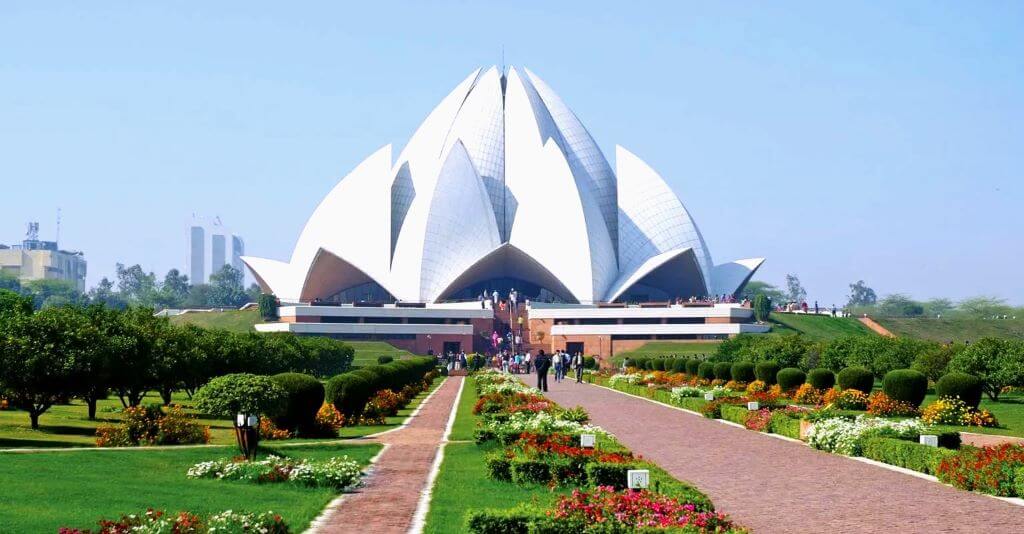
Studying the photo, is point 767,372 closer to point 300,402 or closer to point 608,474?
point 300,402

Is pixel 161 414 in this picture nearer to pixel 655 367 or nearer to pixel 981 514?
pixel 981 514

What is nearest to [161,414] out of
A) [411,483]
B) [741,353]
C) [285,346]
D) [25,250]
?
[411,483]

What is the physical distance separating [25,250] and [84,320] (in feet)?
593

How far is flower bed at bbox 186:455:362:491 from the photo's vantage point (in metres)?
10.6

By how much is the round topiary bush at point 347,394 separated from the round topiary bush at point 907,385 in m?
8.68

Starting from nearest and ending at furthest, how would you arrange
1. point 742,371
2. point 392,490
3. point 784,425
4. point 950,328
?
point 392,490
point 784,425
point 742,371
point 950,328

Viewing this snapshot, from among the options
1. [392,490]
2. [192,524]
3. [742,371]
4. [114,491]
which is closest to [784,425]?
[392,490]

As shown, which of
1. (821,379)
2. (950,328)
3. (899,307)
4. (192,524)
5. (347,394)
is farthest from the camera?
(899,307)

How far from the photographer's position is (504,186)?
7050 centimetres

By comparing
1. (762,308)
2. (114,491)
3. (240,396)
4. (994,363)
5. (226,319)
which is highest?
(762,308)

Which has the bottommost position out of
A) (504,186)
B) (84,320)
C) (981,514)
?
(981,514)

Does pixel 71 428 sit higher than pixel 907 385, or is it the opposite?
pixel 907 385

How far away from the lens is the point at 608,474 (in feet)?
33.1

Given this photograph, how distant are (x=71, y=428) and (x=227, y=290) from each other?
350ft
